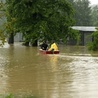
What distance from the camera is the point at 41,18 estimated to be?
50.2 m

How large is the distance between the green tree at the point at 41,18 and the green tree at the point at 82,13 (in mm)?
48851

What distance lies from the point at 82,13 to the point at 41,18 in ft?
180

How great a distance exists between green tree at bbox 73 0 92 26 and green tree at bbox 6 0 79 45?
48.9m

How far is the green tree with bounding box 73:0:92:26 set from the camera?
101188 millimetres

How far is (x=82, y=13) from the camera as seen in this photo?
104 metres

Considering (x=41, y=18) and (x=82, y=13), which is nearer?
(x=41, y=18)

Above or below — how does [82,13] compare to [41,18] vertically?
above

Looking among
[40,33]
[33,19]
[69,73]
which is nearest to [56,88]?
[69,73]

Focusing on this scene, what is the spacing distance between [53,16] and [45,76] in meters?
32.8

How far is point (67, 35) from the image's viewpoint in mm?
51438

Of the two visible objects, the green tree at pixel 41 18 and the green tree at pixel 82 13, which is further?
the green tree at pixel 82 13

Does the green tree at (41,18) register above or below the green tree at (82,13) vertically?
below

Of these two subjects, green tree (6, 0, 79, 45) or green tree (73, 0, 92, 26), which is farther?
green tree (73, 0, 92, 26)

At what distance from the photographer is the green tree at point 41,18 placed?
48.6 metres
